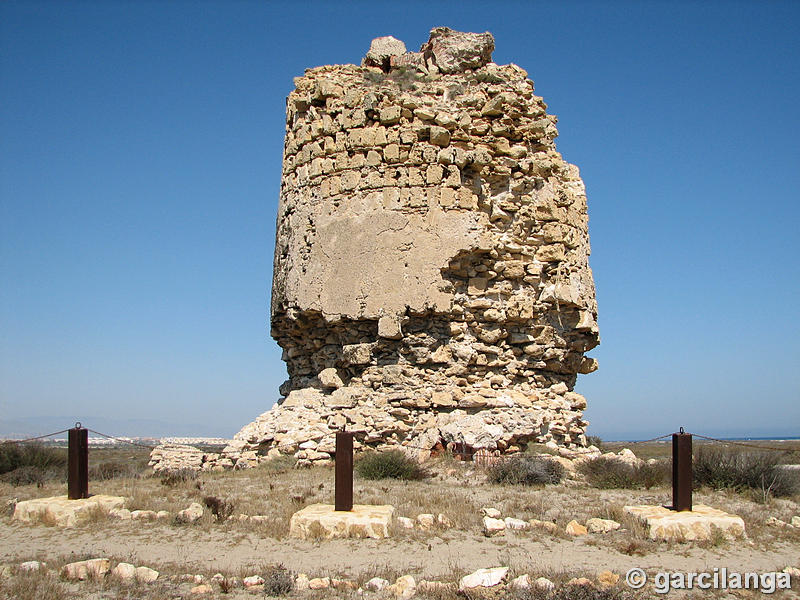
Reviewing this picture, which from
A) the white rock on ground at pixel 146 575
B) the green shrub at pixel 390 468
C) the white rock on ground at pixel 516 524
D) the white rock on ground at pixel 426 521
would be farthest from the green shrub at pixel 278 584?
the green shrub at pixel 390 468

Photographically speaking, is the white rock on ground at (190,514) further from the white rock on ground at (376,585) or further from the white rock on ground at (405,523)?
the white rock on ground at (376,585)

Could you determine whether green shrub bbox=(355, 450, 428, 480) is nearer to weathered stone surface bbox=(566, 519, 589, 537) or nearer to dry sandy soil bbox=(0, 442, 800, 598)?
dry sandy soil bbox=(0, 442, 800, 598)

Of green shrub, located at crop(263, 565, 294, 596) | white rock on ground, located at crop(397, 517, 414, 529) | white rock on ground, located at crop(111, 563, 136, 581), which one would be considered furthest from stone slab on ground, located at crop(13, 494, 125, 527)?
white rock on ground, located at crop(397, 517, 414, 529)

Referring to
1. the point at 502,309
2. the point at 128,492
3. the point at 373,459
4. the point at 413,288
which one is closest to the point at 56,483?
the point at 128,492

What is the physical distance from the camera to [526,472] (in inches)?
301

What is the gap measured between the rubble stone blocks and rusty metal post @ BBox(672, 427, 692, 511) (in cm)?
332

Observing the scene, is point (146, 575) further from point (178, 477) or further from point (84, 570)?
point (178, 477)

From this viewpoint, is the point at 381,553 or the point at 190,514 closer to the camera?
the point at 381,553

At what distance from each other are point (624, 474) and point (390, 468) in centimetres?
279

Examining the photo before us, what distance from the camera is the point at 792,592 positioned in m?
4.14

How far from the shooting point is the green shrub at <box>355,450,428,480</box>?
7949 millimetres

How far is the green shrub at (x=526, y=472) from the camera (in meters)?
7.63

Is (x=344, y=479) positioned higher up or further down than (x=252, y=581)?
higher up

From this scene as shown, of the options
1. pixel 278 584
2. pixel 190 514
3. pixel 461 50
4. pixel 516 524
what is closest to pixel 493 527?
pixel 516 524
